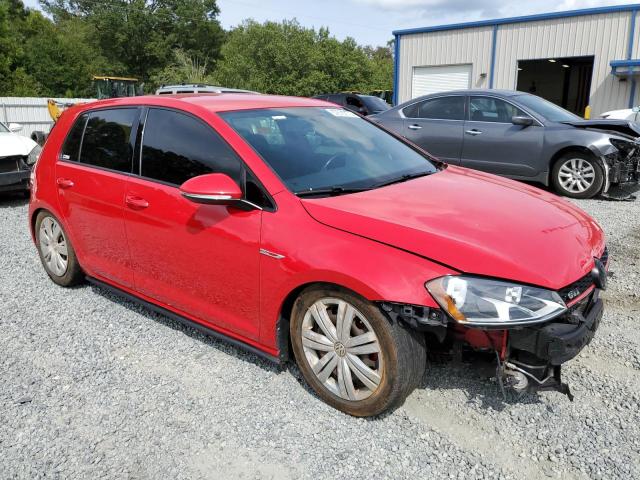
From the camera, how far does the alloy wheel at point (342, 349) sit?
259 cm

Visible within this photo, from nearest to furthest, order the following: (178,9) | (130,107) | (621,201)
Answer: (130,107), (621,201), (178,9)

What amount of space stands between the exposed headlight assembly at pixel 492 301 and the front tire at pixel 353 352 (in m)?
0.28

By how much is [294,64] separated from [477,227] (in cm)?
5074

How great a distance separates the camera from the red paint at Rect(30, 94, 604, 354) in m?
2.44

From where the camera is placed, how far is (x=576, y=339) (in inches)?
93.9

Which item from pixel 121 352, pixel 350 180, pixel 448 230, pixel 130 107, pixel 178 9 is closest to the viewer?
pixel 448 230

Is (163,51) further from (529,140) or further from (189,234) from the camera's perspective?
(189,234)

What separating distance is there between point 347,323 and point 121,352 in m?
1.77

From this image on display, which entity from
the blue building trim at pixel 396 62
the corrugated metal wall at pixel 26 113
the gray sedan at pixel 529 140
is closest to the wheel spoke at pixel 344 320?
the gray sedan at pixel 529 140

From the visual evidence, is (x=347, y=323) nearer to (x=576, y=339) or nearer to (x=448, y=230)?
(x=448, y=230)

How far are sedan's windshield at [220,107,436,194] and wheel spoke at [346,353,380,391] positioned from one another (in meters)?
0.91

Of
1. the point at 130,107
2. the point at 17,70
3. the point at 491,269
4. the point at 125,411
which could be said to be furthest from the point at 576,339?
the point at 17,70

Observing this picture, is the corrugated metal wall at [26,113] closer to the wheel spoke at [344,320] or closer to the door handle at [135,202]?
the door handle at [135,202]

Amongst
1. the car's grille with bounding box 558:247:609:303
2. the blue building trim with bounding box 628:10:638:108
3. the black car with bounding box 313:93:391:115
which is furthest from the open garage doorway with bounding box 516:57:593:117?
the car's grille with bounding box 558:247:609:303
